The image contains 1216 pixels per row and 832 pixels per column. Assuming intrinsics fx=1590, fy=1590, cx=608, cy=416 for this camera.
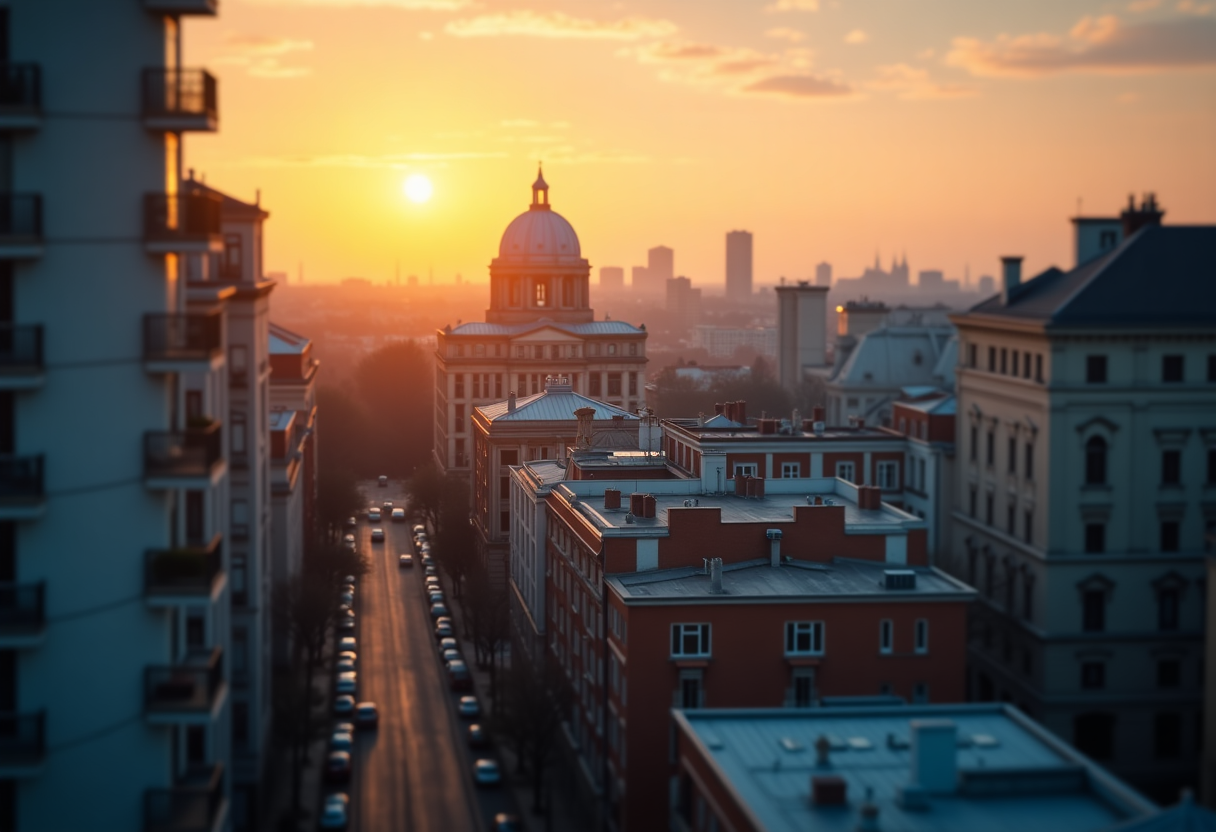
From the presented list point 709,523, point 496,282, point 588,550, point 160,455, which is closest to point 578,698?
point 588,550

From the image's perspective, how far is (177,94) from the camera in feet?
88.1

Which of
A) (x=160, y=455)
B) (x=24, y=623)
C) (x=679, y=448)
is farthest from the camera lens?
(x=679, y=448)

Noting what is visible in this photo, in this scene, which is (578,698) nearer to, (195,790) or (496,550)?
(195,790)

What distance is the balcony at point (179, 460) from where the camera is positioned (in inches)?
1065

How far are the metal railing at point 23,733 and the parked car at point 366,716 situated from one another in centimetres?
3389

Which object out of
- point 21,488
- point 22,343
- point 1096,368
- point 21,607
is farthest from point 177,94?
point 1096,368

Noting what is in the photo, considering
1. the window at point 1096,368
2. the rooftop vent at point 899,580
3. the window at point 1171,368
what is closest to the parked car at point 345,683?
the rooftop vent at point 899,580

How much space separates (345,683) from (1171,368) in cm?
3343

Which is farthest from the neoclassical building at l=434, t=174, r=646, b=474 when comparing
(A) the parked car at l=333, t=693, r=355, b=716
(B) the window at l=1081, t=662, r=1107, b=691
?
(B) the window at l=1081, t=662, r=1107, b=691

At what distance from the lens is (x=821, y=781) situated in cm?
2925

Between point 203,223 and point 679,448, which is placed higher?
point 203,223

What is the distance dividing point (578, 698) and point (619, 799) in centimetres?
827

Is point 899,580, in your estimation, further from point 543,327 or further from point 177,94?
point 543,327

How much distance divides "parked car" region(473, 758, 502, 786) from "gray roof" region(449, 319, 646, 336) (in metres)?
70.0
